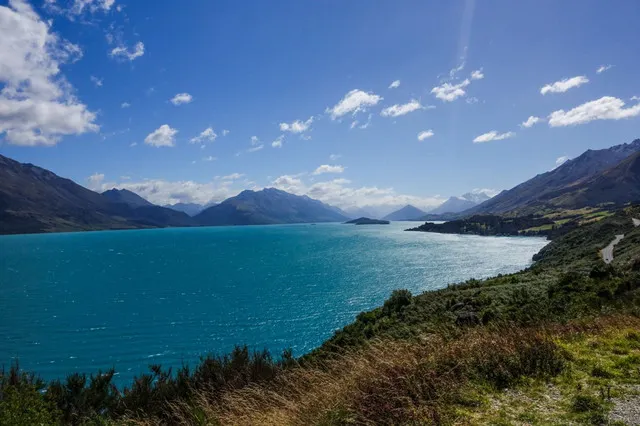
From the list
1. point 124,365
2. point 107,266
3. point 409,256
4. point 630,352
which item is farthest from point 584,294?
point 107,266

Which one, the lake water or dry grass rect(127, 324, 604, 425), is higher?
dry grass rect(127, 324, 604, 425)

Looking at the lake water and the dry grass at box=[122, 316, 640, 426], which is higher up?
the dry grass at box=[122, 316, 640, 426]

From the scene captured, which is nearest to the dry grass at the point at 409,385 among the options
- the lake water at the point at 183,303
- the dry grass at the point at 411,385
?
the dry grass at the point at 411,385

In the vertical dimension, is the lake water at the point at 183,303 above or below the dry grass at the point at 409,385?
below

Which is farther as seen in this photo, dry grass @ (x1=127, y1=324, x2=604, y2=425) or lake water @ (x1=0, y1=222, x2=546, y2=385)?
lake water @ (x1=0, y1=222, x2=546, y2=385)

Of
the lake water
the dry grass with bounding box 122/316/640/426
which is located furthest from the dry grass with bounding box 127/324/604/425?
the lake water

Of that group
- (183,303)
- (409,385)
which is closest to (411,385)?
(409,385)

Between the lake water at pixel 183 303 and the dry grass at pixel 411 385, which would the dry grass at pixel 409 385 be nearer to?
the dry grass at pixel 411 385

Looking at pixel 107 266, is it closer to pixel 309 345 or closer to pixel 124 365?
pixel 124 365

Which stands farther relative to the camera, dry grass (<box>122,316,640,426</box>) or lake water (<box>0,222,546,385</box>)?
lake water (<box>0,222,546,385</box>)

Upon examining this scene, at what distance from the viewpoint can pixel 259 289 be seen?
250ft

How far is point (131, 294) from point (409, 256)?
9384cm

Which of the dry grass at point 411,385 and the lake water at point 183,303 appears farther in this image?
the lake water at point 183,303

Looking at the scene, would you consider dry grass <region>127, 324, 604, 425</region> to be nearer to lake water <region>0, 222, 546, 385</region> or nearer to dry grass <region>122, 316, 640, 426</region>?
dry grass <region>122, 316, 640, 426</region>
